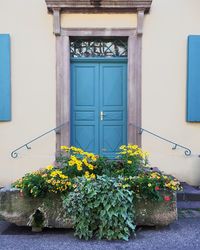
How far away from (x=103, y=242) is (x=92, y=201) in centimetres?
46

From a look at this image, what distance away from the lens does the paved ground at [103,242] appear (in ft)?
11.6

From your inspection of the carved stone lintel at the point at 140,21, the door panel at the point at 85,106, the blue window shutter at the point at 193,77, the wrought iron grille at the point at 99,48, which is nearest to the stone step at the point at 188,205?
the blue window shutter at the point at 193,77

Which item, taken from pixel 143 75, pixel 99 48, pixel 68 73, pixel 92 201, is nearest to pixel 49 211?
pixel 92 201

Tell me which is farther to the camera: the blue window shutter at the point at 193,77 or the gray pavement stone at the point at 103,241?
the blue window shutter at the point at 193,77

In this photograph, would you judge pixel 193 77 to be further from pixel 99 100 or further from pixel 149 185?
pixel 149 185

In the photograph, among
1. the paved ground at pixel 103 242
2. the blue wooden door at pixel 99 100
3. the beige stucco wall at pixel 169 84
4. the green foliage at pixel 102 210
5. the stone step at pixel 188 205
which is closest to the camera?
the paved ground at pixel 103 242

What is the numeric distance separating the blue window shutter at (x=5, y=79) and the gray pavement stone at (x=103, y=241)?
227cm

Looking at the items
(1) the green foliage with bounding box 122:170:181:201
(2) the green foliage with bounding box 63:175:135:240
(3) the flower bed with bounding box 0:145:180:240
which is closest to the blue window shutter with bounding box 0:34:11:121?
(3) the flower bed with bounding box 0:145:180:240

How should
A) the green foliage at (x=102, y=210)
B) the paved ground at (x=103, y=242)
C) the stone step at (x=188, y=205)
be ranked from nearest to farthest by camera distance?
the paved ground at (x=103, y=242), the green foliage at (x=102, y=210), the stone step at (x=188, y=205)

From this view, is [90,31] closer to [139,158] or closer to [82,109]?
[82,109]

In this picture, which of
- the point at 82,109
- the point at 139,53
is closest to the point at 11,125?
the point at 82,109

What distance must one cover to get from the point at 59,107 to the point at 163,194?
2.68 metres

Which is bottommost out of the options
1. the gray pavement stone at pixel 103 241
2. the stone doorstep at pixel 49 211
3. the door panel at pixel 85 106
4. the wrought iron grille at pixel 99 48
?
the gray pavement stone at pixel 103 241

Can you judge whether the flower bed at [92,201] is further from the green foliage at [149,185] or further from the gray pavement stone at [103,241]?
the gray pavement stone at [103,241]
